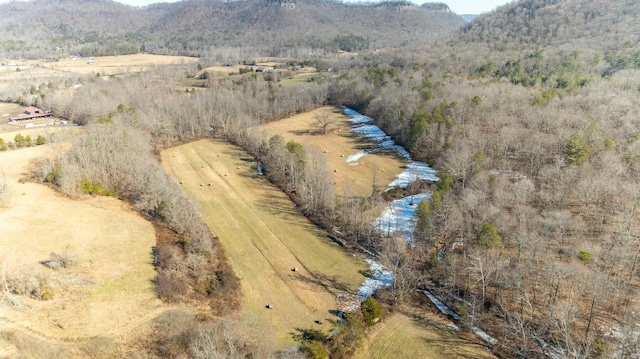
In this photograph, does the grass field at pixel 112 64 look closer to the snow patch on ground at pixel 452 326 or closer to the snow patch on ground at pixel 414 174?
the snow patch on ground at pixel 414 174

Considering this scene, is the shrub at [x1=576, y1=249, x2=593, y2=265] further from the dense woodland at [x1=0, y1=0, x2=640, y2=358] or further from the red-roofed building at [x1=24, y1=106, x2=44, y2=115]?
the red-roofed building at [x1=24, y1=106, x2=44, y2=115]

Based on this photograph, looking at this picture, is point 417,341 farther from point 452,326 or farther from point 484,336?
point 484,336

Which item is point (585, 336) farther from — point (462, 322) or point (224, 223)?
point (224, 223)

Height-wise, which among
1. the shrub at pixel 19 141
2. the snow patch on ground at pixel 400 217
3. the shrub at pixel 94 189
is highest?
the shrub at pixel 19 141

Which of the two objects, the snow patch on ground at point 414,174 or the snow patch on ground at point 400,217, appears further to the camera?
the snow patch on ground at point 414,174

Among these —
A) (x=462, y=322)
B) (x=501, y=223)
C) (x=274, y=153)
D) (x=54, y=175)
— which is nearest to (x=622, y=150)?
(x=501, y=223)

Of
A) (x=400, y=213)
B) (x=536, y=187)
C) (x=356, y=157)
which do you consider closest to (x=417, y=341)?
(x=400, y=213)

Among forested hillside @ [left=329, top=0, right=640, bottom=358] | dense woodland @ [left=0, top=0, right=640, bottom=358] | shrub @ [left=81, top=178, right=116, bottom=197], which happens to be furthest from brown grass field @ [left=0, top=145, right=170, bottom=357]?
forested hillside @ [left=329, top=0, right=640, bottom=358]

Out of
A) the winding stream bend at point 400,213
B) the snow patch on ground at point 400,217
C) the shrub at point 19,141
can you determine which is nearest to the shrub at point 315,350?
the winding stream bend at point 400,213
